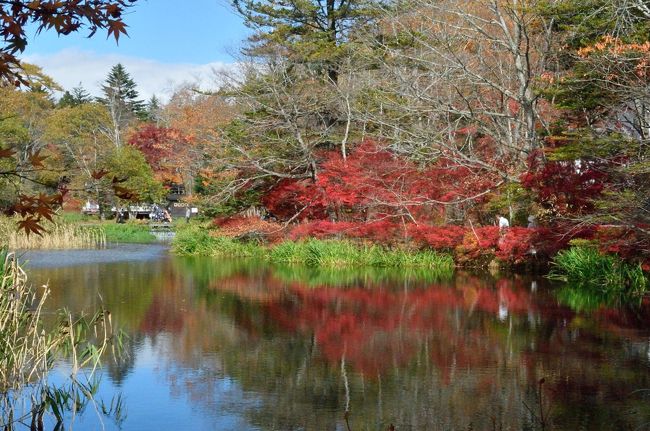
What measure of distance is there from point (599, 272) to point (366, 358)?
7.59 metres

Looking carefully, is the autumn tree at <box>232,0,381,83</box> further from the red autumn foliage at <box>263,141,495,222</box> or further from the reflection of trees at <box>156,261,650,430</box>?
the reflection of trees at <box>156,261,650,430</box>

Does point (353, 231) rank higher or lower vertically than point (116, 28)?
lower

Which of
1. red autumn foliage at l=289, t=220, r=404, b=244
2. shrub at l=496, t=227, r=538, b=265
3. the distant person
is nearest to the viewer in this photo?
shrub at l=496, t=227, r=538, b=265

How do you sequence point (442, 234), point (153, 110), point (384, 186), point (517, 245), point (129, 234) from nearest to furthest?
point (517, 245) → point (442, 234) → point (384, 186) → point (129, 234) → point (153, 110)

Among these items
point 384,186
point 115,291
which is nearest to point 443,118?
point 384,186

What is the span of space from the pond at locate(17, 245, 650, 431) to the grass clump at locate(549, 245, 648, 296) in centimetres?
77

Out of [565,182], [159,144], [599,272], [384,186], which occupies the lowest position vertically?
[599,272]

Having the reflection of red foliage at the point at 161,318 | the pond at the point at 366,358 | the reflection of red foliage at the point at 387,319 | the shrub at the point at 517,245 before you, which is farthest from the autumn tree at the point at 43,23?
the shrub at the point at 517,245

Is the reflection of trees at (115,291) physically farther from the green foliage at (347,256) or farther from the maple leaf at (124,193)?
the maple leaf at (124,193)

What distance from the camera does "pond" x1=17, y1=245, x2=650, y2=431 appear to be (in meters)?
5.81

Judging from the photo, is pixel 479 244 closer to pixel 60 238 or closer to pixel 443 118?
pixel 443 118

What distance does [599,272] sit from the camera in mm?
13898

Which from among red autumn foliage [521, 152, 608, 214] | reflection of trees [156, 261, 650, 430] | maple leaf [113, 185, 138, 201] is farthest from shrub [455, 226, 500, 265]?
maple leaf [113, 185, 138, 201]

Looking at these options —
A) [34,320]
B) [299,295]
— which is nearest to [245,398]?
[34,320]
